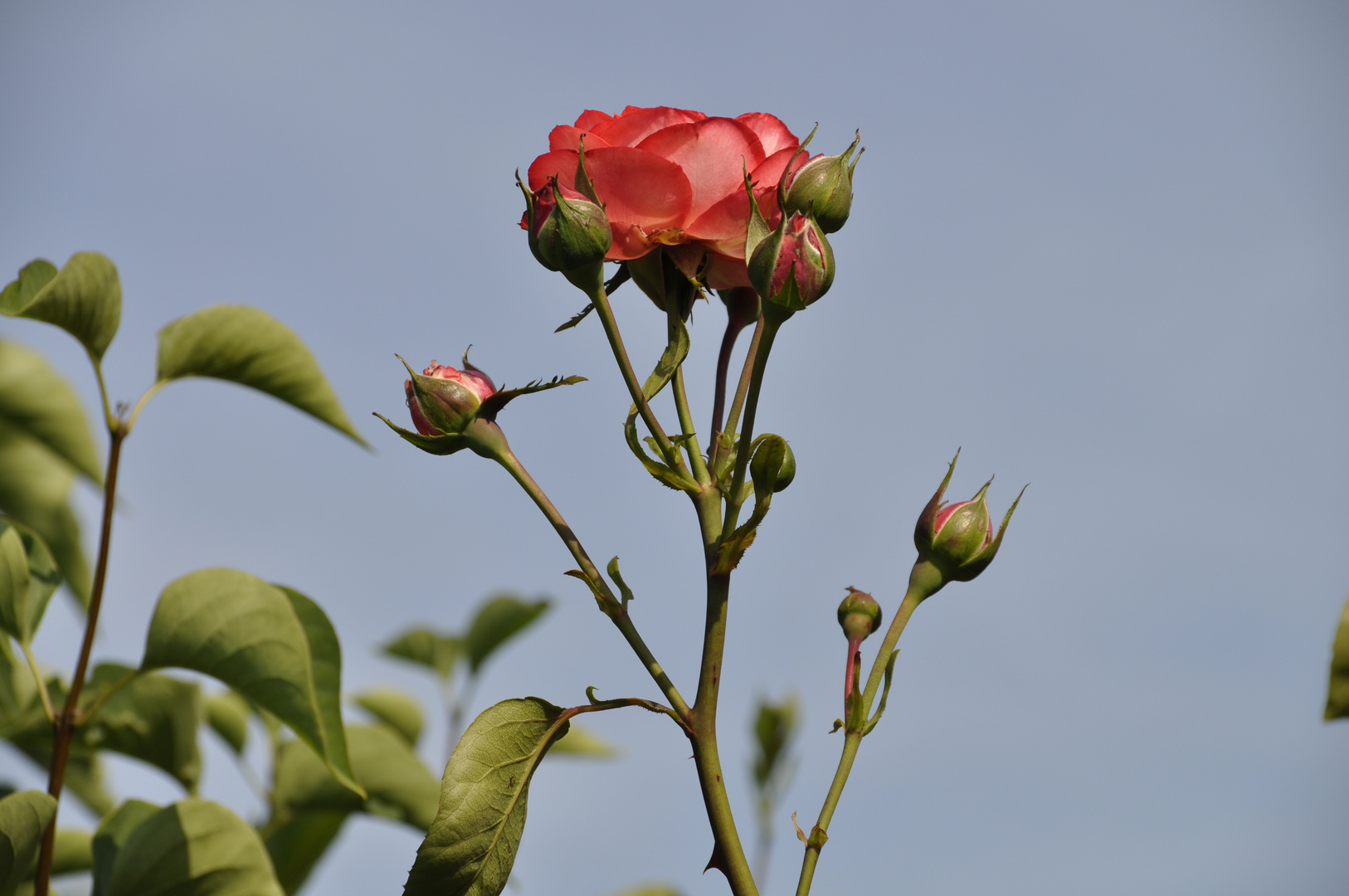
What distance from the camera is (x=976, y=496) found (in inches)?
45.1

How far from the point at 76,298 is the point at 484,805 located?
1.14 m

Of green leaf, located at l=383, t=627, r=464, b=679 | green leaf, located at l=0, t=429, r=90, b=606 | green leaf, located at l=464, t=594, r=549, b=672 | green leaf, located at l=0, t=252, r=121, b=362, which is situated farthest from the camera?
green leaf, located at l=383, t=627, r=464, b=679

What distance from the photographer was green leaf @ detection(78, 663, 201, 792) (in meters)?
1.97

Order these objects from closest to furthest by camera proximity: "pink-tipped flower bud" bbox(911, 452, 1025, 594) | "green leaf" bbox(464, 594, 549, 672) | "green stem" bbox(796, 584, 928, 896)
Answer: "green stem" bbox(796, 584, 928, 896) < "pink-tipped flower bud" bbox(911, 452, 1025, 594) < "green leaf" bbox(464, 594, 549, 672)

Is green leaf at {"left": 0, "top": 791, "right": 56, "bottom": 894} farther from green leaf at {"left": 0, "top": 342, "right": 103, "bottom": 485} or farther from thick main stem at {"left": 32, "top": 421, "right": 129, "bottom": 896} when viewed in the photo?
green leaf at {"left": 0, "top": 342, "right": 103, "bottom": 485}

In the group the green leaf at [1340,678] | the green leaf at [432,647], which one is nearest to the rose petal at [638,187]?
the green leaf at [1340,678]

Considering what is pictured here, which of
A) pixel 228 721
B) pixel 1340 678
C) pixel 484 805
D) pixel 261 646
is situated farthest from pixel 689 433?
pixel 228 721

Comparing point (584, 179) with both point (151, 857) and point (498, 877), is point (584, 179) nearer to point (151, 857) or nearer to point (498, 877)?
point (498, 877)

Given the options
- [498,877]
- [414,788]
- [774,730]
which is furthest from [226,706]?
[498,877]

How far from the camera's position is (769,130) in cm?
118

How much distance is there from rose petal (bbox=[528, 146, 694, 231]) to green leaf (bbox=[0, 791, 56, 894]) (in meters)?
1.11

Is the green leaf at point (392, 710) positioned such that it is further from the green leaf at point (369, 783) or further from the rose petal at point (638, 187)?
the rose petal at point (638, 187)

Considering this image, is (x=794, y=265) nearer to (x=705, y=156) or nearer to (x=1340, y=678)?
(x=705, y=156)

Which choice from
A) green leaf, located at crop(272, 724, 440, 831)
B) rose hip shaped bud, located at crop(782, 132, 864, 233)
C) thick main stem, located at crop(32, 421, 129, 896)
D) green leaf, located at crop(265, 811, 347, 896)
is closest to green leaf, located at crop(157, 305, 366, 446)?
thick main stem, located at crop(32, 421, 129, 896)
